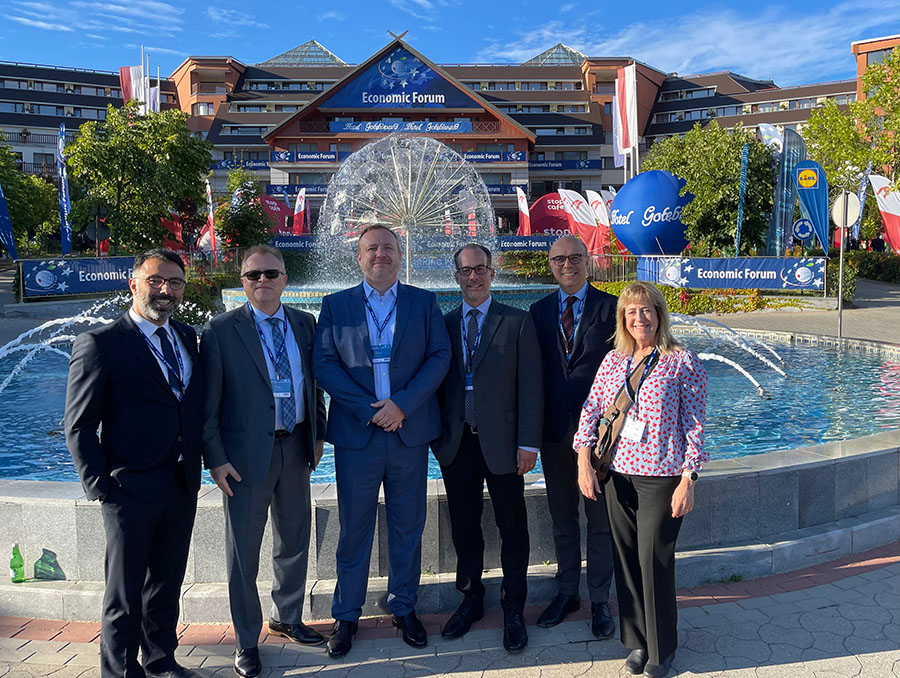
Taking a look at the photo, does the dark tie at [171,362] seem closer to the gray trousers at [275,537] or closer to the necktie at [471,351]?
the gray trousers at [275,537]

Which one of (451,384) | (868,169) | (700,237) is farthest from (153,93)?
(451,384)

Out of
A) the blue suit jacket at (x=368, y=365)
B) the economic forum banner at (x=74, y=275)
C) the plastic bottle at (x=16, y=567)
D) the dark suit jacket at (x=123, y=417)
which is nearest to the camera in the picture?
the dark suit jacket at (x=123, y=417)

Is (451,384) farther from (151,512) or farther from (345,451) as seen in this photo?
(151,512)

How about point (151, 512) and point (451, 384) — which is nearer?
point (151, 512)

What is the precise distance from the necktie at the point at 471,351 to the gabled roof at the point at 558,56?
84228 millimetres

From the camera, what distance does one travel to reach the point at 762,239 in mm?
22125

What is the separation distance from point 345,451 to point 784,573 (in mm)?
2742

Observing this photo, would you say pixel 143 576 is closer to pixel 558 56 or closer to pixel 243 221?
pixel 243 221

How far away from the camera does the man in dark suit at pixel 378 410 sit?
355cm

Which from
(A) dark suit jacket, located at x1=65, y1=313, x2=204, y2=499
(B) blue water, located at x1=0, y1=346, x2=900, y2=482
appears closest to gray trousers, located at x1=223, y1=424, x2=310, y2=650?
(A) dark suit jacket, located at x1=65, y1=313, x2=204, y2=499

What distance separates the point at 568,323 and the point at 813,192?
64.0 feet

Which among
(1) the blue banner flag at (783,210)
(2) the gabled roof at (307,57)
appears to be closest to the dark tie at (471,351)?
(1) the blue banner flag at (783,210)

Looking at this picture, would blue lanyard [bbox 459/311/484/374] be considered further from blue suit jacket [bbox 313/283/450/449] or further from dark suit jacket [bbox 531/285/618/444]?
dark suit jacket [bbox 531/285/618/444]

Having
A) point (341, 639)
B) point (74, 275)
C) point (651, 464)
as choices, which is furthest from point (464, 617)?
point (74, 275)
